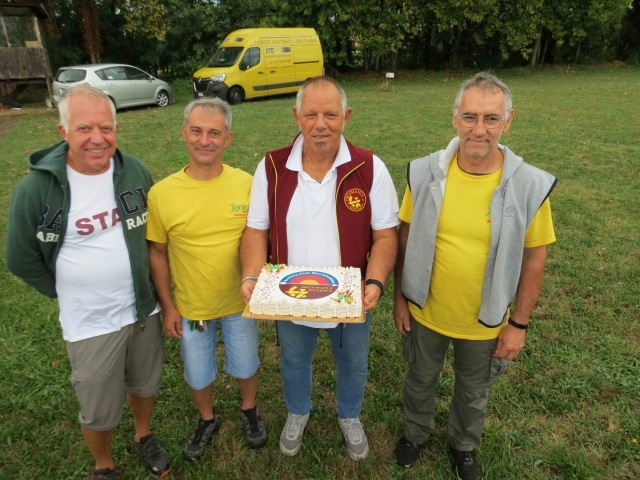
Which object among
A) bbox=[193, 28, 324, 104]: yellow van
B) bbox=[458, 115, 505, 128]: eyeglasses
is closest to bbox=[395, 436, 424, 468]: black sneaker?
bbox=[458, 115, 505, 128]: eyeglasses

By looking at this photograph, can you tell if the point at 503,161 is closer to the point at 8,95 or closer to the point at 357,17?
the point at 8,95

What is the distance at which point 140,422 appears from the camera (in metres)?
2.79

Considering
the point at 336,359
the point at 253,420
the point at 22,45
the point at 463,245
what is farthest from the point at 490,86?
the point at 22,45

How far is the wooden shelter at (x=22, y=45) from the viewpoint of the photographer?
15.5 meters

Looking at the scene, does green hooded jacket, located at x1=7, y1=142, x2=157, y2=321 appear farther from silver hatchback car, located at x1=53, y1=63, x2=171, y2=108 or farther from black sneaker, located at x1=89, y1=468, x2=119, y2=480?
silver hatchback car, located at x1=53, y1=63, x2=171, y2=108

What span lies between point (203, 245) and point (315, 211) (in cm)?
65

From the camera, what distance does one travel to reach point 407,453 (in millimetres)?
2760

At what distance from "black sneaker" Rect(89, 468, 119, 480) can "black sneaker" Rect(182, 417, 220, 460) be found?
1.34 feet

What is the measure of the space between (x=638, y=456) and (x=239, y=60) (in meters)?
16.7

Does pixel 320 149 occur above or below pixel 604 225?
above

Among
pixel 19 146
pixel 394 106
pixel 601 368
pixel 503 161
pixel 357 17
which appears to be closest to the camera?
pixel 503 161

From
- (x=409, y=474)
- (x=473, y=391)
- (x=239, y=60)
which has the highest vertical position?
(x=239, y=60)

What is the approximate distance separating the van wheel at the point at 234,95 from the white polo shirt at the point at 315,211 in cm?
1531

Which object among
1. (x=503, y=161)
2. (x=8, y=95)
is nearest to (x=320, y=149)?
(x=503, y=161)
